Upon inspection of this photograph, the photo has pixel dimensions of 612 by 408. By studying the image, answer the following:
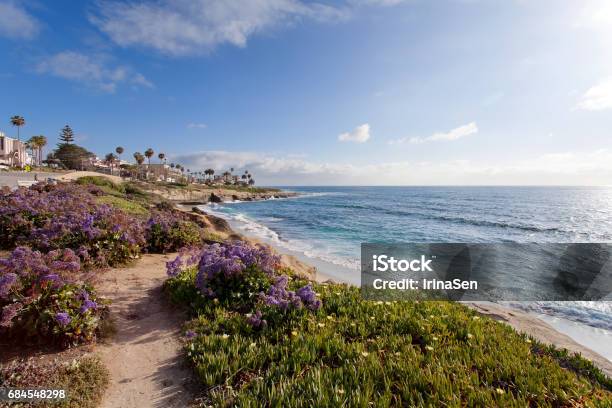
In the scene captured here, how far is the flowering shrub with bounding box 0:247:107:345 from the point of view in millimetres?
4430

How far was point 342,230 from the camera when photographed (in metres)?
28.4

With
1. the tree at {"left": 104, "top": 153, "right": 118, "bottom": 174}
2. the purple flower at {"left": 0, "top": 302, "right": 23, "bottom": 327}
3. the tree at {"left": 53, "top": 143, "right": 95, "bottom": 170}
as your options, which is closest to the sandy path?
the purple flower at {"left": 0, "top": 302, "right": 23, "bottom": 327}

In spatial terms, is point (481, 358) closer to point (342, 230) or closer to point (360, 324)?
point (360, 324)

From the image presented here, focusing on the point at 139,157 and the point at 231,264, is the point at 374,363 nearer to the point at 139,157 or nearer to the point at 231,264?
the point at 231,264

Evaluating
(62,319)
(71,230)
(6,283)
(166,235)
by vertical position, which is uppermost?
(71,230)

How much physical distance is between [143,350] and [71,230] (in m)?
5.71

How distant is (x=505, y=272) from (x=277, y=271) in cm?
1245

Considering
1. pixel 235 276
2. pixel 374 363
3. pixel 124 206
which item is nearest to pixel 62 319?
pixel 235 276

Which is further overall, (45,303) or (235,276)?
(235,276)

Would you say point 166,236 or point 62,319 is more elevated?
point 166,236

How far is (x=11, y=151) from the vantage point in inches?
2643

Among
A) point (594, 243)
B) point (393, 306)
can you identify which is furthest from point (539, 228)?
point (393, 306)

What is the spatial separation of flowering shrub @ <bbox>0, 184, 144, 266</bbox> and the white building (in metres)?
72.7

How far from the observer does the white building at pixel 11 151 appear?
63875 mm
